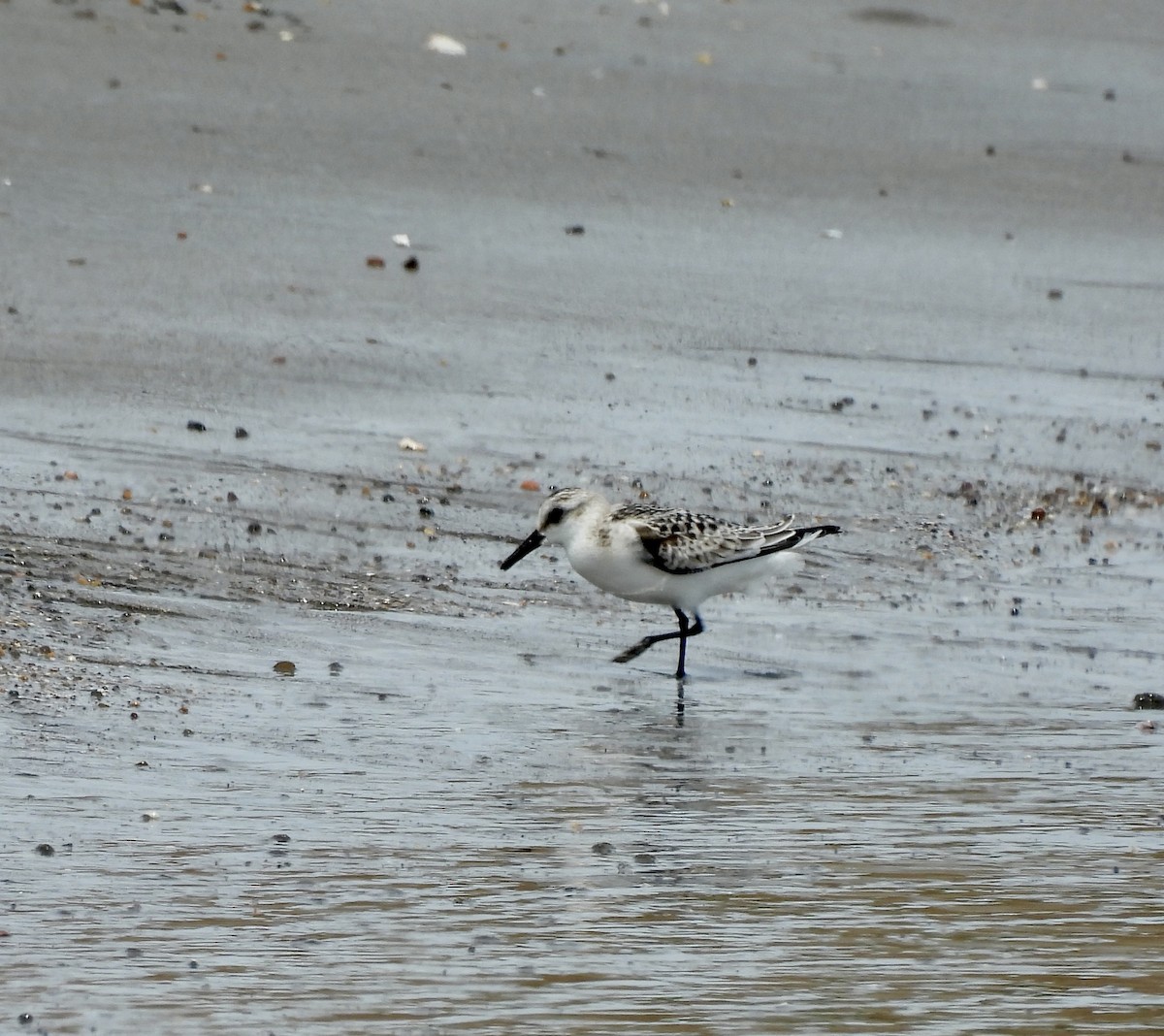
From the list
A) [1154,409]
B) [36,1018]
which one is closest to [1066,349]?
[1154,409]

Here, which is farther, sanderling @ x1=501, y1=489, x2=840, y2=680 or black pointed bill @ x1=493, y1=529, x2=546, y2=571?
black pointed bill @ x1=493, y1=529, x2=546, y2=571

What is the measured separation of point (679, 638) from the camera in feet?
24.3

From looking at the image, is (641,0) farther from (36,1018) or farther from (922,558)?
(36,1018)

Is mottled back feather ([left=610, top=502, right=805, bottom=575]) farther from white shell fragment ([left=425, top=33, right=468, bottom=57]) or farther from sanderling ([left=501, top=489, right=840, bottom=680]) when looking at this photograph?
white shell fragment ([left=425, top=33, right=468, bottom=57])

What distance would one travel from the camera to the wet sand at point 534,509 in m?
4.71

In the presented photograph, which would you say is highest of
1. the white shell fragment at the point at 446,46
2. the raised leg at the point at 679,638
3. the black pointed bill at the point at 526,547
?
the white shell fragment at the point at 446,46

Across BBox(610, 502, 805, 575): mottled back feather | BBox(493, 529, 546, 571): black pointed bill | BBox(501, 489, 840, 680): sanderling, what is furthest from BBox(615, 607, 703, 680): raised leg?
BBox(493, 529, 546, 571): black pointed bill

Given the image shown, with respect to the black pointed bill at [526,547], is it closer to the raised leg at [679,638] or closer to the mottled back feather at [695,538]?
the mottled back feather at [695,538]

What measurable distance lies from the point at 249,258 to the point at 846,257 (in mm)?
3185

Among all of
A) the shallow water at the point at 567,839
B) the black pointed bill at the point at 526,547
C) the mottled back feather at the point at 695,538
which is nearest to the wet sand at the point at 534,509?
the shallow water at the point at 567,839

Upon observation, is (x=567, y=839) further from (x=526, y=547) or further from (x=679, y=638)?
(x=526, y=547)

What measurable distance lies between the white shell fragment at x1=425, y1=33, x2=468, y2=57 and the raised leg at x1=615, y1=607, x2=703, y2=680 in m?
7.93

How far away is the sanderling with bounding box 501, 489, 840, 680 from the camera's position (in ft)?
24.3

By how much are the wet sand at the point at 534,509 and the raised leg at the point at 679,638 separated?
92 mm
